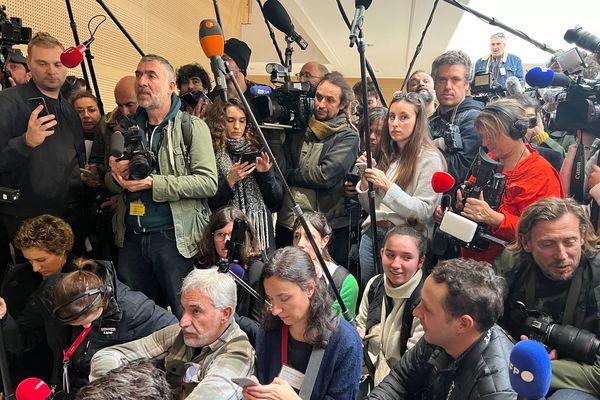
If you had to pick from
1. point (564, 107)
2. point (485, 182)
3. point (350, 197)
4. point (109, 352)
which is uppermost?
point (564, 107)

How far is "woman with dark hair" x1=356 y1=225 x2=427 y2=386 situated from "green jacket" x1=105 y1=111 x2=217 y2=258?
0.77 metres

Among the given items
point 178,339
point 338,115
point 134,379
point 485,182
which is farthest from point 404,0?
point 134,379

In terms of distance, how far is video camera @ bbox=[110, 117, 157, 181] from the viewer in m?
1.93

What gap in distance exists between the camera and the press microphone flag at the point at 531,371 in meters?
0.79

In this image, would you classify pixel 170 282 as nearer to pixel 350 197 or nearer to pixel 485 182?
pixel 350 197

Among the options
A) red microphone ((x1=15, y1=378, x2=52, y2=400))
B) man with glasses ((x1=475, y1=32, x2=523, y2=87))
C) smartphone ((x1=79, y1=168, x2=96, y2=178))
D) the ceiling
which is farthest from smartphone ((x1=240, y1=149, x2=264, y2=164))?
the ceiling

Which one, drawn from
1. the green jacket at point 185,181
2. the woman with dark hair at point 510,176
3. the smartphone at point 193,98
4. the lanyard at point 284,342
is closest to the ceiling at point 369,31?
the smartphone at point 193,98

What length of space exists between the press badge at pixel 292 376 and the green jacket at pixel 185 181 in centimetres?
74

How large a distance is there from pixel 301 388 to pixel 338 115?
133cm

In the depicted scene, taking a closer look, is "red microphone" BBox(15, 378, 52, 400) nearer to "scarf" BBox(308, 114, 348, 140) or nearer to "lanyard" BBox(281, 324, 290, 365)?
"lanyard" BBox(281, 324, 290, 365)

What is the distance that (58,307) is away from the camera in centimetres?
172

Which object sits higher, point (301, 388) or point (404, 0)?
point (404, 0)

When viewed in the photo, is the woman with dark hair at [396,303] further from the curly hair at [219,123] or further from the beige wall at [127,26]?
the beige wall at [127,26]

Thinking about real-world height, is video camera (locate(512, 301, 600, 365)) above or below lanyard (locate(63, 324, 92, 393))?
above
